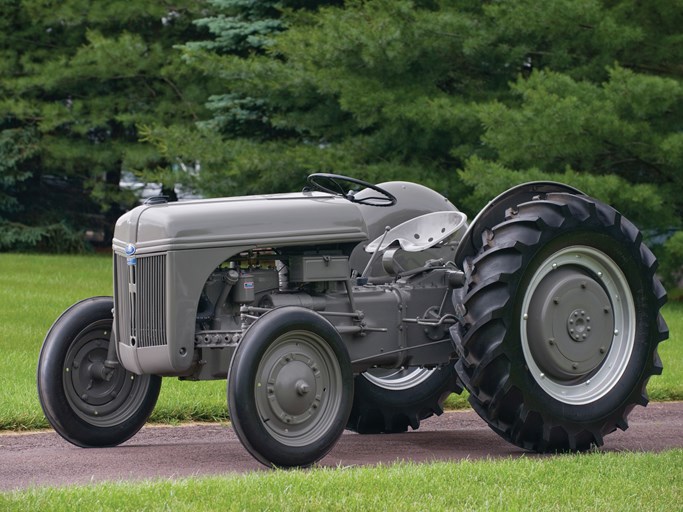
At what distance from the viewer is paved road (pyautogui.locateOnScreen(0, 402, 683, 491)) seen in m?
7.11

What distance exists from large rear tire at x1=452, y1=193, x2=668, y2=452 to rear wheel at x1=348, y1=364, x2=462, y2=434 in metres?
1.02

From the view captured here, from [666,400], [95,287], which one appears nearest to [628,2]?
[95,287]

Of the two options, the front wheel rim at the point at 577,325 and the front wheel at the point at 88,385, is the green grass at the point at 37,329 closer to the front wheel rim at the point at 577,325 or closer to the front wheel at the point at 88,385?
the front wheel at the point at 88,385

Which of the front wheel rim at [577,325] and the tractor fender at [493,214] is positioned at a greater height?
the tractor fender at [493,214]

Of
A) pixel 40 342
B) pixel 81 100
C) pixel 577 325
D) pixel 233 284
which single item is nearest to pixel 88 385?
pixel 233 284

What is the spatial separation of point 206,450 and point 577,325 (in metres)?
2.43

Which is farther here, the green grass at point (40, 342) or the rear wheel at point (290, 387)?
the green grass at point (40, 342)

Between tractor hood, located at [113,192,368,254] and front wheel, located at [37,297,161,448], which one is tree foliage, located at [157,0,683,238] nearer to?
tractor hood, located at [113,192,368,254]

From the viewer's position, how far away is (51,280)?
2328 cm

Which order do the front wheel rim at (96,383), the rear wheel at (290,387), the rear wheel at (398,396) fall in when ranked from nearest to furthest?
the rear wheel at (290,387) < the front wheel rim at (96,383) < the rear wheel at (398,396)

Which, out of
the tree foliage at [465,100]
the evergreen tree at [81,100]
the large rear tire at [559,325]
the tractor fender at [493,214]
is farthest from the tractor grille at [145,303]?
the evergreen tree at [81,100]

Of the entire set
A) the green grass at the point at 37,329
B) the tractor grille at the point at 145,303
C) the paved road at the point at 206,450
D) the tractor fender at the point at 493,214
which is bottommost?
the green grass at the point at 37,329

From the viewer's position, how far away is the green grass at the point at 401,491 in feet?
19.3

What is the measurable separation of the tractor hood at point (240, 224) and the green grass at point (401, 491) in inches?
55.6
